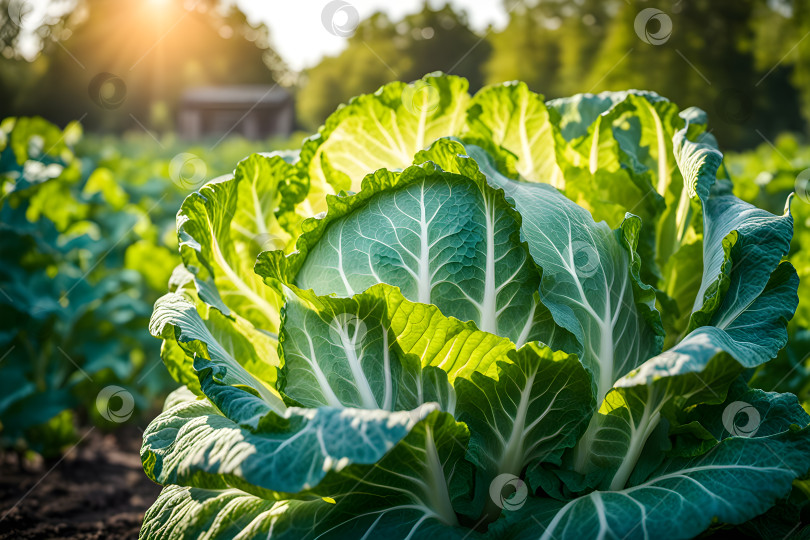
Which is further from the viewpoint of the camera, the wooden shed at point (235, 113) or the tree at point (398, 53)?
the tree at point (398, 53)

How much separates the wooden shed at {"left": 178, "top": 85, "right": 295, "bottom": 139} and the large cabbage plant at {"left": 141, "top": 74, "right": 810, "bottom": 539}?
180 feet

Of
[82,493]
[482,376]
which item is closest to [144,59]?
[82,493]

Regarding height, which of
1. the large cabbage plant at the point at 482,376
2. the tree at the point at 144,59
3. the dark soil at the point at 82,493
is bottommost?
the tree at the point at 144,59

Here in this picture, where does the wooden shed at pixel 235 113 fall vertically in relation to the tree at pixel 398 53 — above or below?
A: below

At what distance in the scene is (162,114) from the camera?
64188 mm

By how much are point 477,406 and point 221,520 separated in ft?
2.63

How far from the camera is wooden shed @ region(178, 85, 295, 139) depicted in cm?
5675

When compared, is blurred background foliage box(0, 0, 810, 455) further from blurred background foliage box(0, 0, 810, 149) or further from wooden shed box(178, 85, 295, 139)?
wooden shed box(178, 85, 295, 139)

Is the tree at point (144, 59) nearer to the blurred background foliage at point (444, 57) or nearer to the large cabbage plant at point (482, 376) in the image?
the blurred background foliage at point (444, 57)

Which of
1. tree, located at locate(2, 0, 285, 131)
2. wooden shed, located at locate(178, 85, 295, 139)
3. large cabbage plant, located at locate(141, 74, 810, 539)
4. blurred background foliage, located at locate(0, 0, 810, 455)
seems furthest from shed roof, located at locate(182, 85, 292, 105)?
large cabbage plant, located at locate(141, 74, 810, 539)

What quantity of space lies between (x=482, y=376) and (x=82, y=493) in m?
3.26

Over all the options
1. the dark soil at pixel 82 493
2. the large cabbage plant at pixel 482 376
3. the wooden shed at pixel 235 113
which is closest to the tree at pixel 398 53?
the wooden shed at pixel 235 113

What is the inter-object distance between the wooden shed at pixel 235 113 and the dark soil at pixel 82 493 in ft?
171

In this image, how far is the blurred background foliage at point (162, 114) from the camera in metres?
4.13
